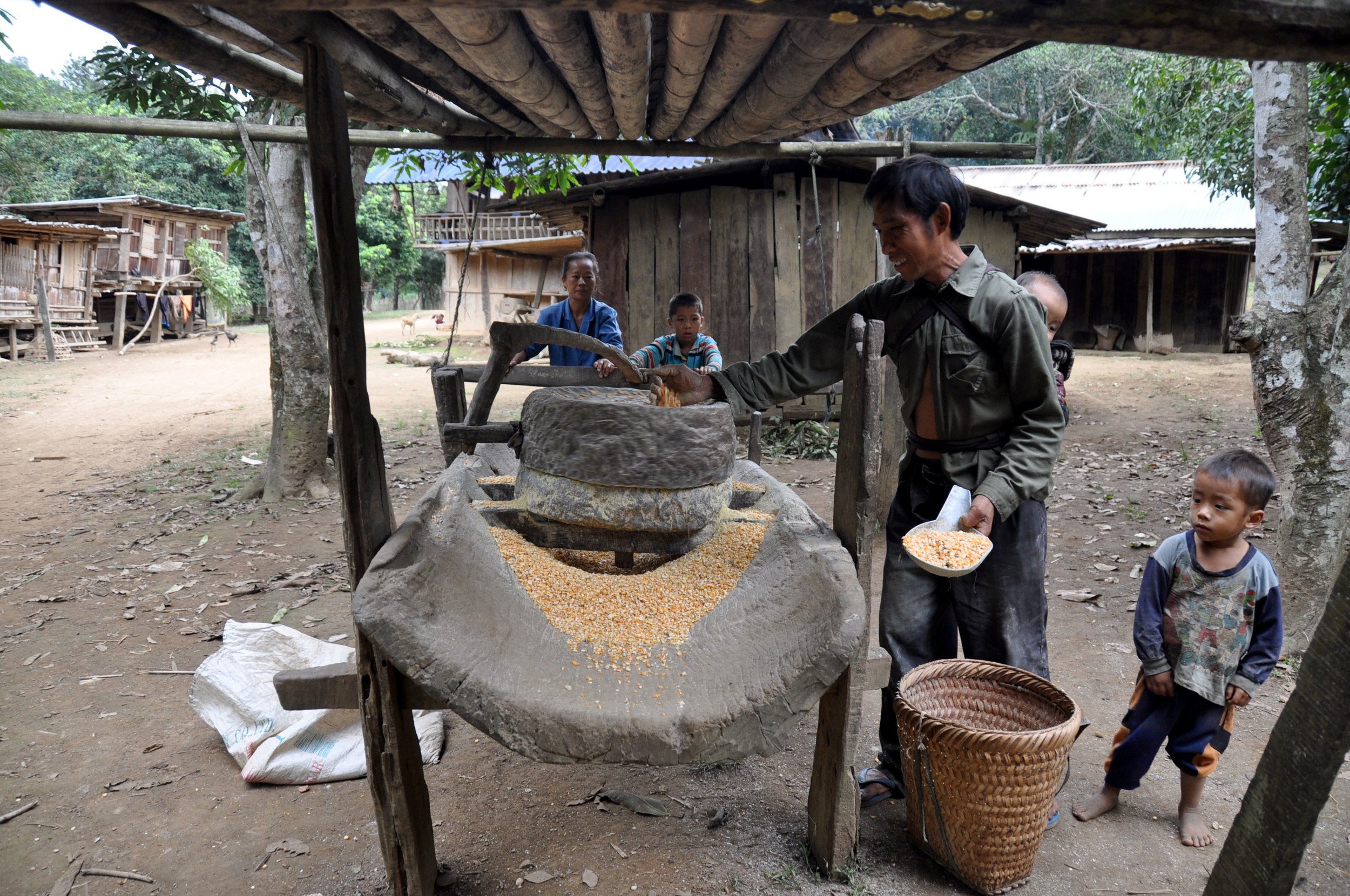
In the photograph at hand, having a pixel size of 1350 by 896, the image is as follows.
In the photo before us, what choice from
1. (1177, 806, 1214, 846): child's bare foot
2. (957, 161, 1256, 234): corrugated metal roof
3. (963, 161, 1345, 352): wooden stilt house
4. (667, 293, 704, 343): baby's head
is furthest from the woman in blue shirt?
(957, 161, 1256, 234): corrugated metal roof

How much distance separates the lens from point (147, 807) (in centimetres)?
277

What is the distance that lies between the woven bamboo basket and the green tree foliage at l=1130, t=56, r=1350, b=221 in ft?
12.0

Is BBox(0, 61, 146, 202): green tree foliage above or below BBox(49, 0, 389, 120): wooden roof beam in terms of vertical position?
above

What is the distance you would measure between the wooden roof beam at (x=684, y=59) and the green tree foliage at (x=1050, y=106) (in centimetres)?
2178

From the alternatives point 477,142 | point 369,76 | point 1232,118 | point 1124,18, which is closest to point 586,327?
point 477,142

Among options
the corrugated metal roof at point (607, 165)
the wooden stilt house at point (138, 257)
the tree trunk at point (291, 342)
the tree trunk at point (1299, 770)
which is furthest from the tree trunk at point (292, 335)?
the wooden stilt house at point (138, 257)

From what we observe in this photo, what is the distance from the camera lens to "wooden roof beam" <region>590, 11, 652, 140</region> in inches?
91.0

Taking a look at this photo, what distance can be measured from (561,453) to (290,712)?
172 cm

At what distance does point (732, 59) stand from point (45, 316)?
724 inches

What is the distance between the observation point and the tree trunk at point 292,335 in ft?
19.9

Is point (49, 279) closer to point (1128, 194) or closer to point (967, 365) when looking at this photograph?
point (967, 365)

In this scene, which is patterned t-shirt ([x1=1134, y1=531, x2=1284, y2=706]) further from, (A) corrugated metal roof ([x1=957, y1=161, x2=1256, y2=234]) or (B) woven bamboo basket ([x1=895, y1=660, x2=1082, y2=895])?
(A) corrugated metal roof ([x1=957, y1=161, x2=1256, y2=234])

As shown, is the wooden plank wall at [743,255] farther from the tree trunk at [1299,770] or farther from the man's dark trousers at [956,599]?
the tree trunk at [1299,770]

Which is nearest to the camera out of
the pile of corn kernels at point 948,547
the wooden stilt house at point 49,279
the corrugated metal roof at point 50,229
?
the pile of corn kernels at point 948,547
